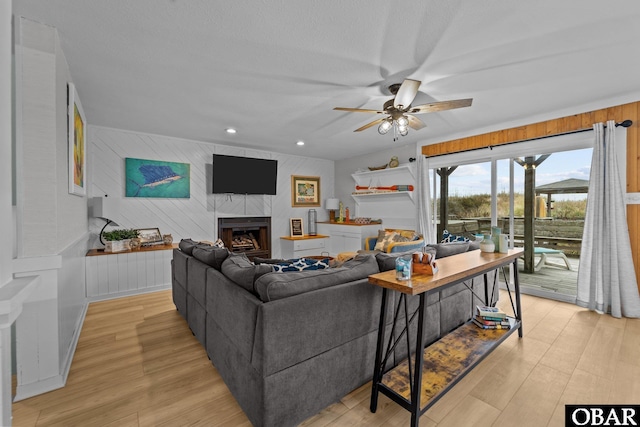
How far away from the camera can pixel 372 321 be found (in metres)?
1.88

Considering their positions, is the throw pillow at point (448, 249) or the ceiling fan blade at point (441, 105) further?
the throw pillow at point (448, 249)

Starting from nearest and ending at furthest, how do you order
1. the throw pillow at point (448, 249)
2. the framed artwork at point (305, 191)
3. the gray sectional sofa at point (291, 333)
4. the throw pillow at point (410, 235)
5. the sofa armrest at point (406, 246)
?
the gray sectional sofa at point (291, 333)
the throw pillow at point (448, 249)
the sofa armrest at point (406, 246)
the throw pillow at point (410, 235)
the framed artwork at point (305, 191)

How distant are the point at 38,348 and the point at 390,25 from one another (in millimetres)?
3211

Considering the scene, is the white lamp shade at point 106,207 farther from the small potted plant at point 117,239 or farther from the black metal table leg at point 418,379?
the black metal table leg at point 418,379

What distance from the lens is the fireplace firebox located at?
5.23m

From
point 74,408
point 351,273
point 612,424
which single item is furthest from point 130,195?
point 612,424

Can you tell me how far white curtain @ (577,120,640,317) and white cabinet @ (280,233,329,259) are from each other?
413 cm

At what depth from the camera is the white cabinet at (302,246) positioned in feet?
18.6

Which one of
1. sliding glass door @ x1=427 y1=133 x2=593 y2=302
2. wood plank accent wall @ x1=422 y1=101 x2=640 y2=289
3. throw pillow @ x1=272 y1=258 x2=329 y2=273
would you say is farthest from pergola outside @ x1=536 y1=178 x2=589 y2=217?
throw pillow @ x1=272 y1=258 x2=329 y2=273

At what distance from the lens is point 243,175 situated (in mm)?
5156

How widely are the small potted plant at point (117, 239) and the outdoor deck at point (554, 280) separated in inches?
221

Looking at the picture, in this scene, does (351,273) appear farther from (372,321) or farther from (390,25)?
(390,25)

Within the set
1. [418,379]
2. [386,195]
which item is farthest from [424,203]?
[418,379]

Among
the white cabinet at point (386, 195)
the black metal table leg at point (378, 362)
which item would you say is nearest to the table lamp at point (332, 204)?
the white cabinet at point (386, 195)
